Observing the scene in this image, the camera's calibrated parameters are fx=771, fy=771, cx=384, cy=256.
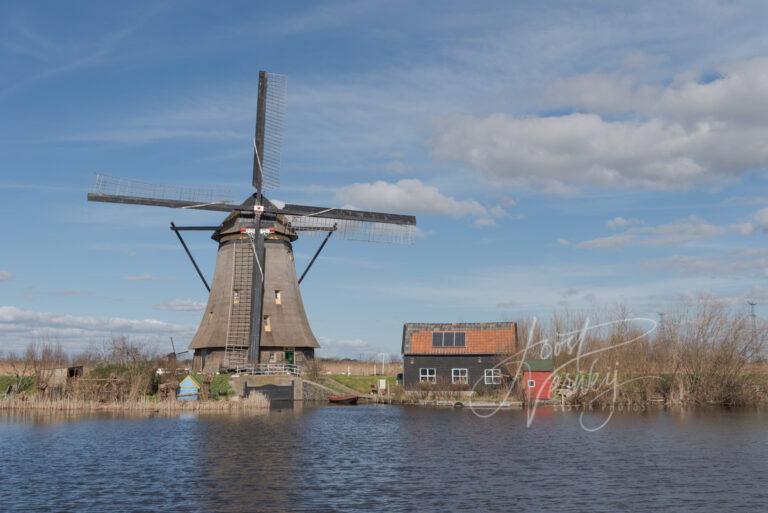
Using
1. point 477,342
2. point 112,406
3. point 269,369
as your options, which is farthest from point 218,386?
point 477,342

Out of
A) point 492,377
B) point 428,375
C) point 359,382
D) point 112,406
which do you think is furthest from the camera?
point 359,382

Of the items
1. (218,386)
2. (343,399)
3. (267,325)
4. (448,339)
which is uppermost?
(267,325)

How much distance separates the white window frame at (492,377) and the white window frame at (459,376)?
1253 mm

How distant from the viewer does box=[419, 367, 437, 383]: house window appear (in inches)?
2067

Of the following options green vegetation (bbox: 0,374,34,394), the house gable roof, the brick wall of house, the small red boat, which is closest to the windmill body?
the small red boat

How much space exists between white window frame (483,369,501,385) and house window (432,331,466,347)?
2447 millimetres

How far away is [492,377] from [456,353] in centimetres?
285

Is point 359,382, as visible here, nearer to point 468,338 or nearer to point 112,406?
point 468,338

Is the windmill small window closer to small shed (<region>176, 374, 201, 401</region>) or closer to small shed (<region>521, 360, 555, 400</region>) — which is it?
small shed (<region>176, 374, 201, 401</region>)

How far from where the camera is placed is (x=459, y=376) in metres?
51.9

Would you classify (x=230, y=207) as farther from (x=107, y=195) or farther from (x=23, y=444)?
(x=23, y=444)

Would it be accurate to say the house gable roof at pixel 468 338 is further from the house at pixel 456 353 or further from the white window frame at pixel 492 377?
the white window frame at pixel 492 377

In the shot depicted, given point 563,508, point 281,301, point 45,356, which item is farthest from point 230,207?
point 563,508

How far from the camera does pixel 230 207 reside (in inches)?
1971
